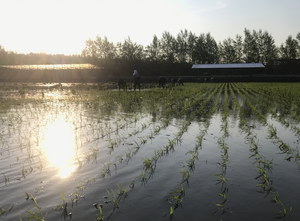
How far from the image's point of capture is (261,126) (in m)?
7.80

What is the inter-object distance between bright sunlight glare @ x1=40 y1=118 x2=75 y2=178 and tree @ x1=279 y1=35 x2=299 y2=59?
253 ft

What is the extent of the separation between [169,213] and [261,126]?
5.86m

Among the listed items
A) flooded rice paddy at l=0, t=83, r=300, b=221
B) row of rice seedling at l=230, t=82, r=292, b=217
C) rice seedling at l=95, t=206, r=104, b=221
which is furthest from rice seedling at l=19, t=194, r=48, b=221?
row of rice seedling at l=230, t=82, r=292, b=217

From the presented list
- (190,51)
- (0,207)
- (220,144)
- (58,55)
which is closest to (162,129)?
(220,144)

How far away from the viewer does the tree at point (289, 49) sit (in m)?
69.9

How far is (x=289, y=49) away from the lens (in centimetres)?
7069

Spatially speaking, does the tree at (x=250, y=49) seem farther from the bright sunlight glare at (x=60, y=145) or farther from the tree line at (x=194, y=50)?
the bright sunlight glare at (x=60, y=145)

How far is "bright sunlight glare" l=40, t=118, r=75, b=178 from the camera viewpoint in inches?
182

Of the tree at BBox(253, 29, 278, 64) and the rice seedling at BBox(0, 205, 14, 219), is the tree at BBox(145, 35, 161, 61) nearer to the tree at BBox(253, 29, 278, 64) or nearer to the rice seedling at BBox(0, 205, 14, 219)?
the tree at BBox(253, 29, 278, 64)

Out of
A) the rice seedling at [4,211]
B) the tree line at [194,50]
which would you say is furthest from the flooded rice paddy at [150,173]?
the tree line at [194,50]

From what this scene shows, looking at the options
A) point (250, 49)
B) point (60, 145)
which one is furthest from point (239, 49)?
point (60, 145)

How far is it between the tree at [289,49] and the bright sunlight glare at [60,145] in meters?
77.1

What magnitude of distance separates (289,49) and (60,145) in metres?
79.4

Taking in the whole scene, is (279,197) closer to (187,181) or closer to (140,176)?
(187,181)
